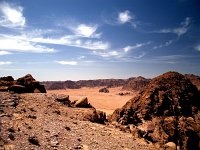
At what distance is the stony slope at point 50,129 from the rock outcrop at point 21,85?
5.87ft

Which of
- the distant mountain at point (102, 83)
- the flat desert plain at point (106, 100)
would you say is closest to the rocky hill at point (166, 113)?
the flat desert plain at point (106, 100)

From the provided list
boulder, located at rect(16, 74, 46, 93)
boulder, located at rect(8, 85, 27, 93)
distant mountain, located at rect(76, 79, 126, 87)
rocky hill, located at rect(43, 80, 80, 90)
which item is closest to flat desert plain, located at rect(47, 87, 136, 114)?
boulder, located at rect(16, 74, 46, 93)

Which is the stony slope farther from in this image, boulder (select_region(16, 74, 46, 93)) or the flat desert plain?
the flat desert plain

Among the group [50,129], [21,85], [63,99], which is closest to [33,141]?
[50,129]

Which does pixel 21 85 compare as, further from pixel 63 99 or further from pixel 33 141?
pixel 33 141

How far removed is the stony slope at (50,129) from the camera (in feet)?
46.3

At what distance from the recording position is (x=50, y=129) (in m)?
16.1

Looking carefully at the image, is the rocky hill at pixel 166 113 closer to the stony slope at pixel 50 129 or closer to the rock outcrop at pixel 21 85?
the stony slope at pixel 50 129

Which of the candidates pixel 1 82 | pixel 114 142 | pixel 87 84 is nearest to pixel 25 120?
pixel 114 142

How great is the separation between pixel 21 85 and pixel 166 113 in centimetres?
1345

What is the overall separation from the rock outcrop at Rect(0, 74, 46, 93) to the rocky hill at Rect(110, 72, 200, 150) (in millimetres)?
8175

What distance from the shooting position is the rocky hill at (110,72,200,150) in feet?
63.1

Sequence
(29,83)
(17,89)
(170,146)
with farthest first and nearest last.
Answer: (29,83) → (17,89) → (170,146)

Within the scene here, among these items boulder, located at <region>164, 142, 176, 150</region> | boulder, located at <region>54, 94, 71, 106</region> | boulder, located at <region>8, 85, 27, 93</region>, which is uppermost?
boulder, located at <region>8, 85, 27, 93</region>
